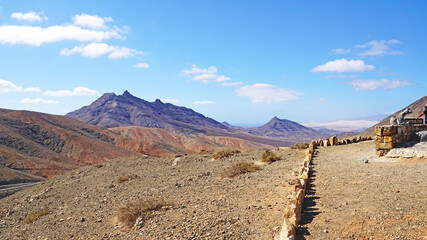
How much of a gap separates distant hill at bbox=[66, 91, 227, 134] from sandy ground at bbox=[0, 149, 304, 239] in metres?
112

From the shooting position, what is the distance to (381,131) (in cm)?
1224

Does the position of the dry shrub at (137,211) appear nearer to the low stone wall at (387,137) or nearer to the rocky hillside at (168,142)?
the low stone wall at (387,137)

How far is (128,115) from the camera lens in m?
152

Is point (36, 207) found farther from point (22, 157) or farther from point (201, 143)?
point (201, 143)

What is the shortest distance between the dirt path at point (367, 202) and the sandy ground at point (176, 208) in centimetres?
86

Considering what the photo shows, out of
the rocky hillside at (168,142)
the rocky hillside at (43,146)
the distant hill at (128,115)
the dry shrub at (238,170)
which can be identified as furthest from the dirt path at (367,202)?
the distant hill at (128,115)

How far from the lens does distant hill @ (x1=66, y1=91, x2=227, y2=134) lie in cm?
13625

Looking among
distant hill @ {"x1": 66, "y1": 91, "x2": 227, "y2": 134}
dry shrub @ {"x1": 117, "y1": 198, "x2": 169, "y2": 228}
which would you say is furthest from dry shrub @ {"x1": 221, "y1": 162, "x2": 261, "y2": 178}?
distant hill @ {"x1": 66, "y1": 91, "x2": 227, "y2": 134}

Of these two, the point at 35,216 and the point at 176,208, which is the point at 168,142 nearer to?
the point at 35,216

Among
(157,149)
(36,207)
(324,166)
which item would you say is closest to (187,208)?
(324,166)

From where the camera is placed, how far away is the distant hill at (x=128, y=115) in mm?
136250

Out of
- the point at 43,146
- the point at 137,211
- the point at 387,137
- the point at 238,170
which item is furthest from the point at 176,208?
the point at 43,146

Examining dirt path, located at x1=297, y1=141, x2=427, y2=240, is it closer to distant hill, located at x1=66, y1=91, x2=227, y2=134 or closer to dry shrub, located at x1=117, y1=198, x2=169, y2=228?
dry shrub, located at x1=117, y1=198, x2=169, y2=228

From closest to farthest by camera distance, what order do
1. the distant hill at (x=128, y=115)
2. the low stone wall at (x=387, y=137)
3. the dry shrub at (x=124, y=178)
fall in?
the low stone wall at (x=387, y=137), the dry shrub at (x=124, y=178), the distant hill at (x=128, y=115)
